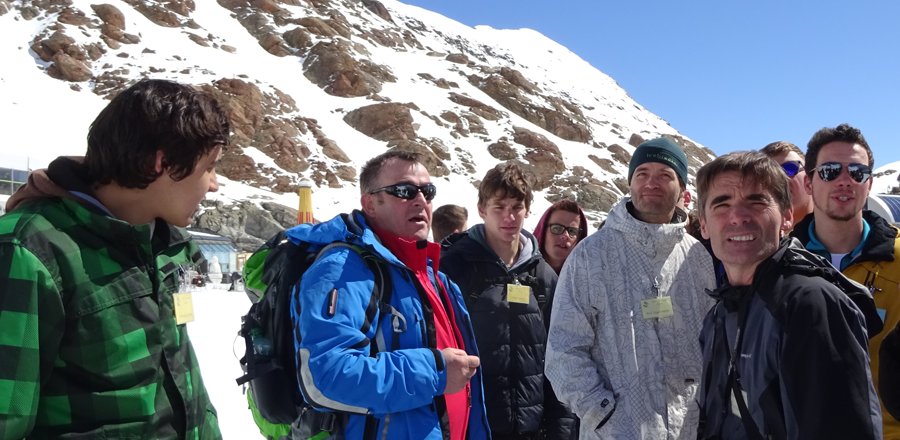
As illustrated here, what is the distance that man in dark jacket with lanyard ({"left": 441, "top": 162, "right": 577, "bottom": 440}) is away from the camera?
3.41 m

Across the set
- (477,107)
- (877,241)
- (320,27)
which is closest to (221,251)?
(877,241)

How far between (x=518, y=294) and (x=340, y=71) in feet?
190

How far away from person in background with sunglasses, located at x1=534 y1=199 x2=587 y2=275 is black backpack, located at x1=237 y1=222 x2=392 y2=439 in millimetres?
2228

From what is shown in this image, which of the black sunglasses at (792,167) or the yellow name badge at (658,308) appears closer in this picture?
the yellow name badge at (658,308)

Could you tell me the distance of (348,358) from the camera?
2131 millimetres

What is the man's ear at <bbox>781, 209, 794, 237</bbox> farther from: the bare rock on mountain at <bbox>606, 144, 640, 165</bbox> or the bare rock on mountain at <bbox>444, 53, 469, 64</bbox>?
the bare rock on mountain at <bbox>444, 53, 469, 64</bbox>

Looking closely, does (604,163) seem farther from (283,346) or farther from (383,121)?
(283,346)

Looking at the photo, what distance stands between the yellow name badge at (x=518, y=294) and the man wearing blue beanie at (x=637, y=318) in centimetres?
63

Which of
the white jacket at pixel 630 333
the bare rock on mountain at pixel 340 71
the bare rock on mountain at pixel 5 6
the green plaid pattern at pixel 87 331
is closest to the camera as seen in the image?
the green plaid pattern at pixel 87 331

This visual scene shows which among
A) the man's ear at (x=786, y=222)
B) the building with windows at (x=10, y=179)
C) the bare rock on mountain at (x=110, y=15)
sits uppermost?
the bare rock on mountain at (x=110, y=15)

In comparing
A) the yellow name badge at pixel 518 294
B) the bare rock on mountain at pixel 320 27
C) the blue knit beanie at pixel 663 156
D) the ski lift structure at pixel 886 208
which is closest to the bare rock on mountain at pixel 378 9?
the bare rock on mountain at pixel 320 27

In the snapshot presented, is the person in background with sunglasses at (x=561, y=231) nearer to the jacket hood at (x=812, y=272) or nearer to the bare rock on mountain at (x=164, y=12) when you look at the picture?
the jacket hood at (x=812, y=272)

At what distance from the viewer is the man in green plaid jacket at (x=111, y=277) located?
4.62 feet

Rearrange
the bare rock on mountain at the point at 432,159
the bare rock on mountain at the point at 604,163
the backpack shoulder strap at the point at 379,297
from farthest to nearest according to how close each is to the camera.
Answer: the bare rock on mountain at the point at 604,163 < the bare rock on mountain at the point at 432,159 < the backpack shoulder strap at the point at 379,297
